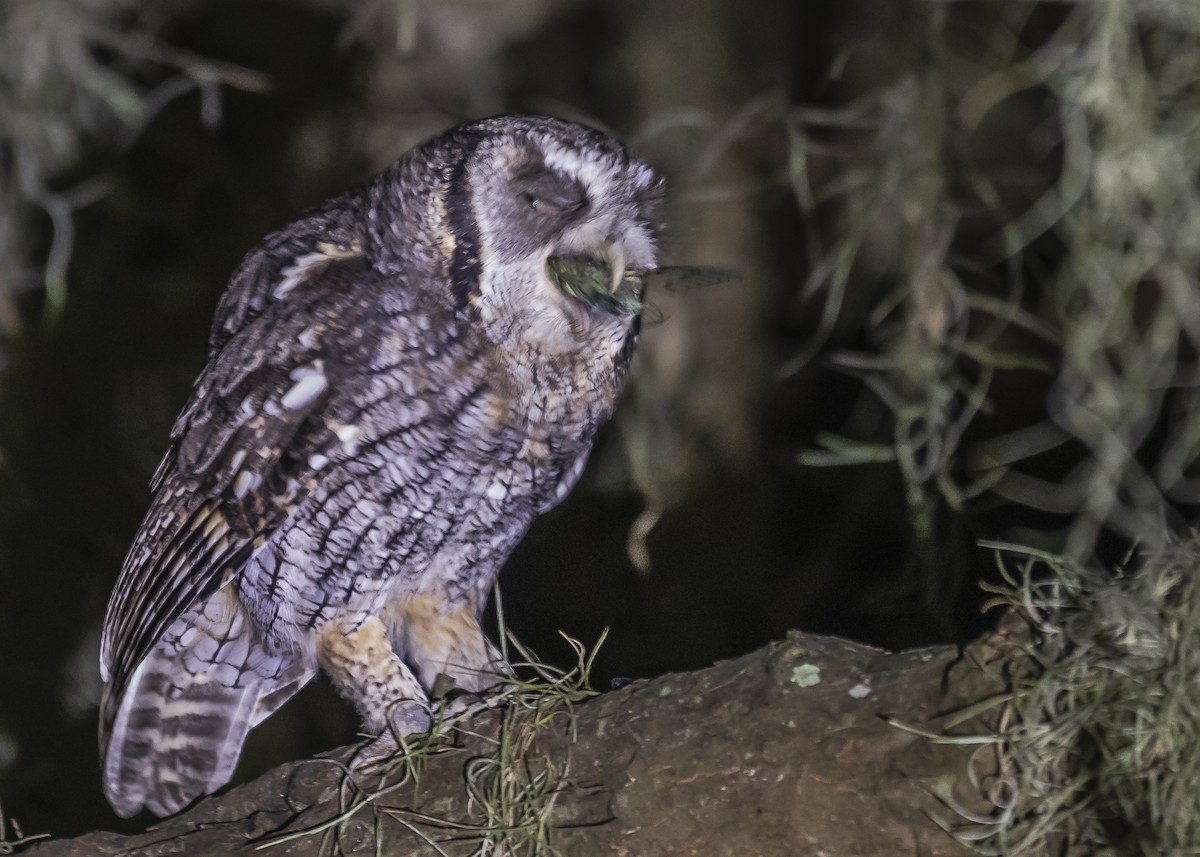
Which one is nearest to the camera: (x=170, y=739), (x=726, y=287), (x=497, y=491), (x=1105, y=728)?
(x=1105, y=728)

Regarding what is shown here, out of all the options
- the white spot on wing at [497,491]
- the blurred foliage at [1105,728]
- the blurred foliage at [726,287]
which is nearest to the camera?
the blurred foliage at [1105,728]

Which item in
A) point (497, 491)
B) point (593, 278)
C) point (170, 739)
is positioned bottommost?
point (170, 739)

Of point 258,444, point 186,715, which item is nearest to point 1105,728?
point 258,444

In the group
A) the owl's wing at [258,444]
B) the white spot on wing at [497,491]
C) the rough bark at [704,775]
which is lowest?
the rough bark at [704,775]

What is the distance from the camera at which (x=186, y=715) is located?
4.39 ft

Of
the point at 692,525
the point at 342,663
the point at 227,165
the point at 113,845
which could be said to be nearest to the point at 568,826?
the point at 342,663

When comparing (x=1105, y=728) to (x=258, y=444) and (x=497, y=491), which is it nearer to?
(x=497, y=491)

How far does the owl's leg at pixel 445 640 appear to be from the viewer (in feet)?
4.41

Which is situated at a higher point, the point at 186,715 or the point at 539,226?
the point at 539,226

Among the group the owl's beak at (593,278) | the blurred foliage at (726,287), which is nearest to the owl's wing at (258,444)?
the owl's beak at (593,278)

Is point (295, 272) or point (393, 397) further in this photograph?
point (295, 272)

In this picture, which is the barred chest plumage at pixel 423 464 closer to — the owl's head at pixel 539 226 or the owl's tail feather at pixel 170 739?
the owl's head at pixel 539 226

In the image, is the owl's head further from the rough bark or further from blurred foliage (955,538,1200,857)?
blurred foliage (955,538,1200,857)

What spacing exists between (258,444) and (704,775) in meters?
0.57
